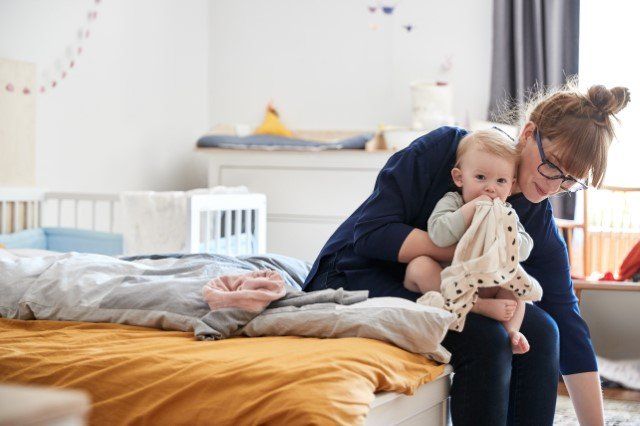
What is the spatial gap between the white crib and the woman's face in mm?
1393

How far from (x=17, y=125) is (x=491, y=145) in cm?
214

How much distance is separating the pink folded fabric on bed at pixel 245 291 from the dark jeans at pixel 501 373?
327mm

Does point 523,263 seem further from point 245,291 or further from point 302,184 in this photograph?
point 302,184

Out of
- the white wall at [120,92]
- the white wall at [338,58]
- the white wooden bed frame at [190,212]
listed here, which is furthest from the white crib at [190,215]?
the white wall at [338,58]

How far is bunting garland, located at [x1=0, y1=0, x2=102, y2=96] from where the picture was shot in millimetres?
3150

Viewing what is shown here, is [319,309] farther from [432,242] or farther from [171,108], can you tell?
[171,108]

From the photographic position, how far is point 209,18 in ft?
15.2

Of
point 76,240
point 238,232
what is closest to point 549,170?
point 238,232

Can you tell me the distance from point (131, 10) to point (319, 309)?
280 centimetres

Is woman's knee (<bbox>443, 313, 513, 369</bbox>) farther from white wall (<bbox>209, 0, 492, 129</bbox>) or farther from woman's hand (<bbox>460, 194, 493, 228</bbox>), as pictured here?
white wall (<bbox>209, 0, 492, 129</bbox>)

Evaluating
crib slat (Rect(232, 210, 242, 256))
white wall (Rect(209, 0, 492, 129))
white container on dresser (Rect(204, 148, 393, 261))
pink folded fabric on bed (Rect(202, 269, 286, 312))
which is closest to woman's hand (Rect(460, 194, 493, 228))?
pink folded fabric on bed (Rect(202, 269, 286, 312))

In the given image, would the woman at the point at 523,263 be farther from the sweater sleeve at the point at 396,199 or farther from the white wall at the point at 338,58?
the white wall at the point at 338,58

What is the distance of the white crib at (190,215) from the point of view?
2.88 metres

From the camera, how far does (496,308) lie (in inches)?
57.6
